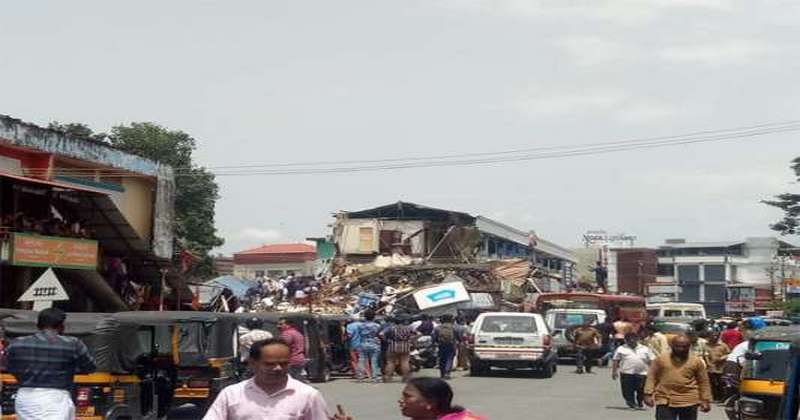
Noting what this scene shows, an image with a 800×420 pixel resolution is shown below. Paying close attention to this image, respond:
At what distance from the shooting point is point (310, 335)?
22.3 metres

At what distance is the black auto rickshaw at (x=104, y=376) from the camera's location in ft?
39.4

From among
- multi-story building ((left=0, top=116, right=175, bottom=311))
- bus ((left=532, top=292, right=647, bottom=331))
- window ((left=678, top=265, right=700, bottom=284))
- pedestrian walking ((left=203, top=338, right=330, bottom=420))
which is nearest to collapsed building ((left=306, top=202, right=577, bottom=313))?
bus ((left=532, top=292, right=647, bottom=331))

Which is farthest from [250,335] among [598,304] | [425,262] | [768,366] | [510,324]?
[425,262]

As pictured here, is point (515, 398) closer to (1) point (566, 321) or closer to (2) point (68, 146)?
(1) point (566, 321)

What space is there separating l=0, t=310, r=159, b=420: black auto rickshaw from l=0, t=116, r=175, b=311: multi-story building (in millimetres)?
11219

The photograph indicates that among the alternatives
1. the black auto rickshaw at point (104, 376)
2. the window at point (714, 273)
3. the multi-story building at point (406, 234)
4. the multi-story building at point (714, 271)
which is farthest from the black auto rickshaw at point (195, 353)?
the window at point (714, 273)

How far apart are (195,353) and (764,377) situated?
820 cm

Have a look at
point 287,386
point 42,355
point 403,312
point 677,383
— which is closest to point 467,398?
point 677,383

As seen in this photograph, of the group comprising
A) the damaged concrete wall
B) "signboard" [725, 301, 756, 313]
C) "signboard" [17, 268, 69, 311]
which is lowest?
"signboard" [17, 268, 69, 311]

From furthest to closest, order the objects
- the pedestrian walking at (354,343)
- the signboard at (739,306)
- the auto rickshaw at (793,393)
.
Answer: the signboard at (739,306) → the pedestrian walking at (354,343) → the auto rickshaw at (793,393)

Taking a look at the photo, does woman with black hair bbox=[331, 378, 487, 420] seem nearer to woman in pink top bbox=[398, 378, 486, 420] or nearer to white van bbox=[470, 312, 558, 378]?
woman in pink top bbox=[398, 378, 486, 420]

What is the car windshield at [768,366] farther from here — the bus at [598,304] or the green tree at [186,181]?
the green tree at [186,181]

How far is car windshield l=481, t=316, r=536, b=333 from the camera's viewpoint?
26.3 m

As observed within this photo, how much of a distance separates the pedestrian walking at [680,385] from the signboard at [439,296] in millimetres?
25036
